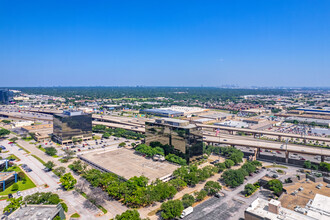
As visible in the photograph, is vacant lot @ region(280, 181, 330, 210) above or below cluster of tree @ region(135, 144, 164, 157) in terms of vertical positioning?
below

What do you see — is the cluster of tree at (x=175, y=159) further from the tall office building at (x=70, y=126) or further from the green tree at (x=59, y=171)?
the tall office building at (x=70, y=126)

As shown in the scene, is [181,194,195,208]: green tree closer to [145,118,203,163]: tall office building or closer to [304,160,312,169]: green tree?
[145,118,203,163]: tall office building

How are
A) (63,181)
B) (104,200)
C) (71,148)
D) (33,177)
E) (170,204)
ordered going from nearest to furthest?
(170,204)
(104,200)
(63,181)
(33,177)
(71,148)

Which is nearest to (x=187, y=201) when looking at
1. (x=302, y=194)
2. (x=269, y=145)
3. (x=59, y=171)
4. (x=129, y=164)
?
(x=129, y=164)

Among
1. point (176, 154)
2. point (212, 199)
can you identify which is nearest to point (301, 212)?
point (212, 199)

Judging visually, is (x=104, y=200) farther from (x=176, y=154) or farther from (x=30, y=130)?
(x=30, y=130)

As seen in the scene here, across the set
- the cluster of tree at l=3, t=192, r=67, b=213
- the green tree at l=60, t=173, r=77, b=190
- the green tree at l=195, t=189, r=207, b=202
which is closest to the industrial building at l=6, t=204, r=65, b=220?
the cluster of tree at l=3, t=192, r=67, b=213

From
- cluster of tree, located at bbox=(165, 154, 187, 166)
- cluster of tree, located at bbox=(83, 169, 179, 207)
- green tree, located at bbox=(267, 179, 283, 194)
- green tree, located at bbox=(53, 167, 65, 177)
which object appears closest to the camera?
cluster of tree, located at bbox=(83, 169, 179, 207)
